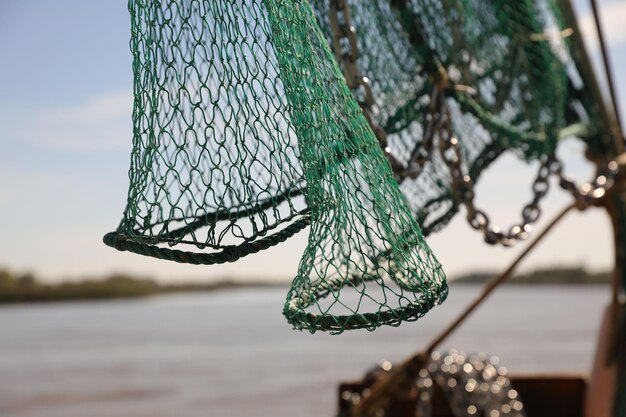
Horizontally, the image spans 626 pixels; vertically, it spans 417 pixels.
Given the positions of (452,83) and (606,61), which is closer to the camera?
(452,83)

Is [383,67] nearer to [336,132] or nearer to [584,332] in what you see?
[336,132]

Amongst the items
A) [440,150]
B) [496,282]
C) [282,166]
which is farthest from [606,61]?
[282,166]

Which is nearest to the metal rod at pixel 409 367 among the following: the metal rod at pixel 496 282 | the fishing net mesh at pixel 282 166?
the metal rod at pixel 496 282

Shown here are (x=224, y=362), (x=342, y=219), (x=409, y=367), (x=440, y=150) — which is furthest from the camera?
(x=224, y=362)

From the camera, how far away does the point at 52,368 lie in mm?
6223

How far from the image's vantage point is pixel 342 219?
0.88m

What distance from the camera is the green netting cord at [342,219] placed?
0.88 meters

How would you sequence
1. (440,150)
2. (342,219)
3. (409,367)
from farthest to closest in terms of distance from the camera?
(409,367)
(440,150)
(342,219)

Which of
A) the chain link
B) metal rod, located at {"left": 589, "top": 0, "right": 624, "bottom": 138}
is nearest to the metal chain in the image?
the chain link

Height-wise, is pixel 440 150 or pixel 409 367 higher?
pixel 440 150

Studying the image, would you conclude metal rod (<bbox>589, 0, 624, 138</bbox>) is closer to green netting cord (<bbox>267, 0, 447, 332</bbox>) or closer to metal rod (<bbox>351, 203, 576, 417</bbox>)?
metal rod (<bbox>351, 203, 576, 417</bbox>)

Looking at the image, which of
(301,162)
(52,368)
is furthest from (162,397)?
→ (301,162)

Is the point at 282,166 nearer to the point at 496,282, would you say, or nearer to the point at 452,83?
the point at 452,83

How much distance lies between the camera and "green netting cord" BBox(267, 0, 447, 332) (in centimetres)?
88
